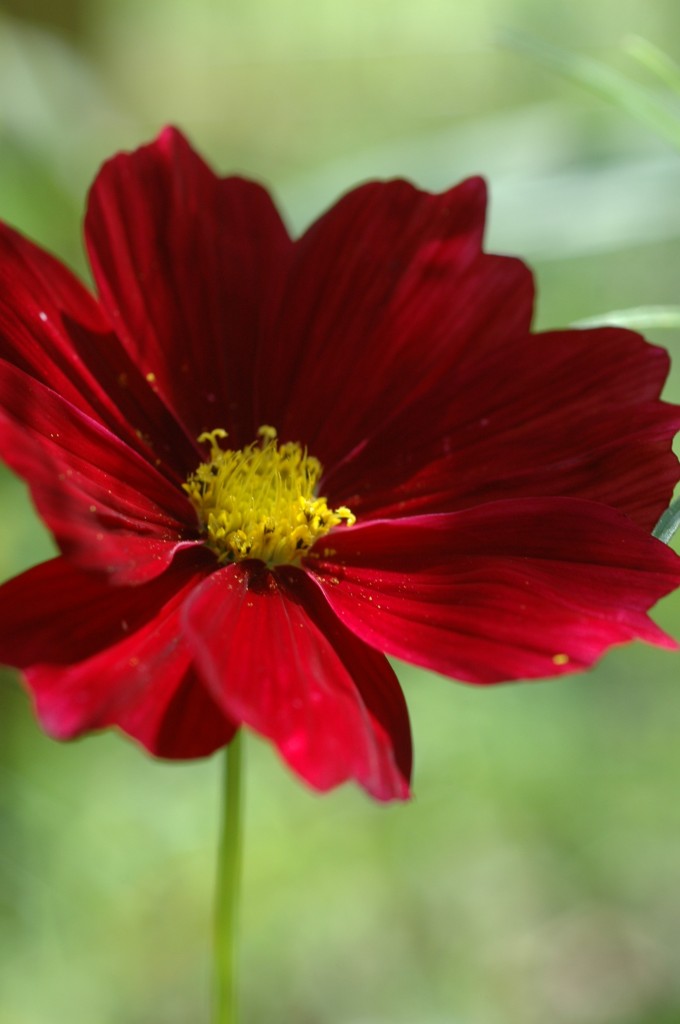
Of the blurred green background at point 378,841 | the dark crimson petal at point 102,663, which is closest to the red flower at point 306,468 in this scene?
the dark crimson petal at point 102,663

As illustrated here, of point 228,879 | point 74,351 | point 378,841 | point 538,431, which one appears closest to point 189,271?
point 74,351

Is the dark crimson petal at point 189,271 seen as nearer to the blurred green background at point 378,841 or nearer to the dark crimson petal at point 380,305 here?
the dark crimson petal at point 380,305

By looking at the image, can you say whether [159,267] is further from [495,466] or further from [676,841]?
[676,841]

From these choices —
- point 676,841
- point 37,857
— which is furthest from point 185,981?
point 676,841

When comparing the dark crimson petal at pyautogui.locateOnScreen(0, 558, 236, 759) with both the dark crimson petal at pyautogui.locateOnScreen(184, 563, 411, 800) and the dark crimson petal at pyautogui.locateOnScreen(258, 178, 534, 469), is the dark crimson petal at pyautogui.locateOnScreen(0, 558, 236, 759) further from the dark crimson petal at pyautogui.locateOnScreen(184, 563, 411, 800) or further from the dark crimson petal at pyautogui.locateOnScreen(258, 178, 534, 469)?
the dark crimson petal at pyautogui.locateOnScreen(258, 178, 534, 469)

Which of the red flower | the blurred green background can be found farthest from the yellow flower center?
the blurred green background
